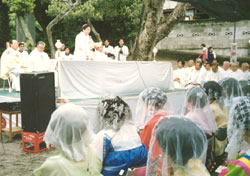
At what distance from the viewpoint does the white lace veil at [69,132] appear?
1686 mm

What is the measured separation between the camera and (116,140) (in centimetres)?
229

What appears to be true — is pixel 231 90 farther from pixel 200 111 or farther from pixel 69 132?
pixel 69 132

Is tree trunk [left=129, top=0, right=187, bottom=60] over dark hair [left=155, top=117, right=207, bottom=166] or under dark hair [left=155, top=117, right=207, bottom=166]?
over

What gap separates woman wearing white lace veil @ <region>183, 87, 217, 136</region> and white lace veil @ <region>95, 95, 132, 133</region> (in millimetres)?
874

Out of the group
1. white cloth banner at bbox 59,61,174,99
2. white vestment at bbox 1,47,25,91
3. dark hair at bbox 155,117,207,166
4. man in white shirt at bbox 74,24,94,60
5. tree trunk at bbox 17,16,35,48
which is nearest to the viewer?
dark hair at bbox 155,117,207,166

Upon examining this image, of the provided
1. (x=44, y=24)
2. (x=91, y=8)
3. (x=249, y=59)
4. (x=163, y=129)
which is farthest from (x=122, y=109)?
(x=44, y=24)

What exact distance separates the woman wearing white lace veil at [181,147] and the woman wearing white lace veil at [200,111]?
1.29m

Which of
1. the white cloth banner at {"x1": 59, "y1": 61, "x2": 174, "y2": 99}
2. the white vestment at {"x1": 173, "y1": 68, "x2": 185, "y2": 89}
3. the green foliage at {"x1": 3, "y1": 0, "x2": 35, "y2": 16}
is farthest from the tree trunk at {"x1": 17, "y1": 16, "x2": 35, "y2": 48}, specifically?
the white cloth banner at {"x1": 59, "y1": 61, "x2": 174, "y2": 99}

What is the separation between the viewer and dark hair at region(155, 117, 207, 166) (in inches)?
61.2

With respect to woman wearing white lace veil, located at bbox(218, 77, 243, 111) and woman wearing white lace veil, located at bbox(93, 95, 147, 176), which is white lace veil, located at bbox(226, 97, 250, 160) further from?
woman wearing white lace veil, located at bbox(218, 77, 243, 111)

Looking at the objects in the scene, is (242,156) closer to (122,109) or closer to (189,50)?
(122,109)

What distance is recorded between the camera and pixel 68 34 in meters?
20.8

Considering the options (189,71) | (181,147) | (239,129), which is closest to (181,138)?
(181,147)

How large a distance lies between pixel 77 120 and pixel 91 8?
50.2 ft
